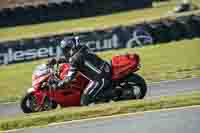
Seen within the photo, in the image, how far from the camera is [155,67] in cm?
2014

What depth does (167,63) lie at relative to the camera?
20562 mm

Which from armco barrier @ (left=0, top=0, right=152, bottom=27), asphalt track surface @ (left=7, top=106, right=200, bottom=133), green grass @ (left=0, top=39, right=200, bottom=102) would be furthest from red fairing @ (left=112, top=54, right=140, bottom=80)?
armco barrier @ (left=0, top=0, right=152, bottom=27)

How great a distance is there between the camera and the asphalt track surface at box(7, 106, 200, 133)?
9.98 metres

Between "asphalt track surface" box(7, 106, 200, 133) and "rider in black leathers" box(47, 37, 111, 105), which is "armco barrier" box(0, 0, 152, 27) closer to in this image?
"rider in black leathers" box(47, 37, 111, 105)

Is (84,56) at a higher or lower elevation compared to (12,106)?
higher

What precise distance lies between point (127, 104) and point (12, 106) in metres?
4.89

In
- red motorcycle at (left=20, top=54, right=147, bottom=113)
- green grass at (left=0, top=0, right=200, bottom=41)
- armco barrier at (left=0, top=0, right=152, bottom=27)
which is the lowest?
red motorcycle at (left=20, top=54, right=147, bottom=113)

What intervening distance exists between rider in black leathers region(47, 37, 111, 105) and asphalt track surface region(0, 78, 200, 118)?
1328 mm

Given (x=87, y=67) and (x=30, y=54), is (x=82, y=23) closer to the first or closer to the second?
(x=30, y=54)

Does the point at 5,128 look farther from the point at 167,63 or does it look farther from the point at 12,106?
the point at 167,63

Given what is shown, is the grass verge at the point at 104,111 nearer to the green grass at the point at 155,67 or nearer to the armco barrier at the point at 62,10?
the green grass at the point at 155,67

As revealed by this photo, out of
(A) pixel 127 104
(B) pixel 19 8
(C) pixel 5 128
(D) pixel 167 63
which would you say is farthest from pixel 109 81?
(B) pixel 19 8

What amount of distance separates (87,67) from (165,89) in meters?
2.61

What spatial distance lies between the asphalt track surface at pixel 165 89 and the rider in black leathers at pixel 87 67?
1328 mm
